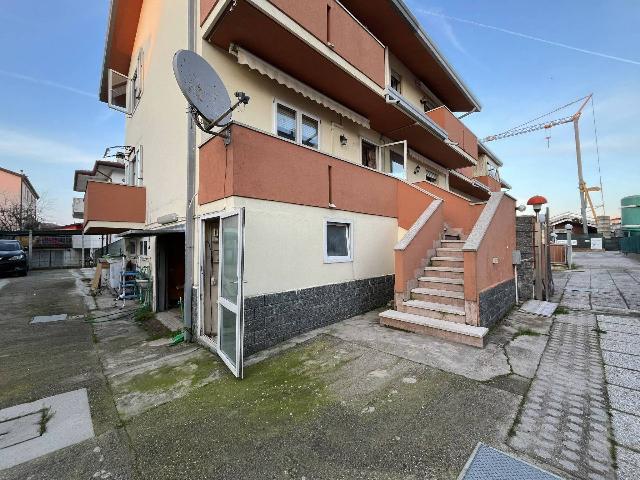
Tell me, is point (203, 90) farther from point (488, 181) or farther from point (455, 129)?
point (488, 181)

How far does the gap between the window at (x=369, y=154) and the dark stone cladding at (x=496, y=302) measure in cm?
593

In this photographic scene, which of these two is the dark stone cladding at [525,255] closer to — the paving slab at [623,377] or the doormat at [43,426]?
the paving slab at [623,377]

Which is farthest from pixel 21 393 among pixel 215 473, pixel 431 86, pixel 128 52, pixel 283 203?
pixel 431 86

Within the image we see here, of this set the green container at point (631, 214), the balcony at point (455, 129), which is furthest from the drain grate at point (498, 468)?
the green container at point (631, 214)

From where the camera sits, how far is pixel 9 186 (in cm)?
3850

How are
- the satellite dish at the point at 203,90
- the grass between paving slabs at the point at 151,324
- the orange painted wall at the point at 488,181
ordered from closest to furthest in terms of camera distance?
1. the satellite dish at the point at 203,90
2. the grass between paving slabs at the point at 151,324
3. the orange painted wall at the point at 488,181

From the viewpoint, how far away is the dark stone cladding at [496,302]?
5.77 metres

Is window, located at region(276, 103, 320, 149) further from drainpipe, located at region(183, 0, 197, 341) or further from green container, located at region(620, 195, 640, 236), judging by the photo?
green container, located at region(620, 195, 640, 236)

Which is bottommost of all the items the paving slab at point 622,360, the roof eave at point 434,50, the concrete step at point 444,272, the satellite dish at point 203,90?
the paving slab at point 622,360

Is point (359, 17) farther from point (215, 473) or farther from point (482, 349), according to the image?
point (215, 473)

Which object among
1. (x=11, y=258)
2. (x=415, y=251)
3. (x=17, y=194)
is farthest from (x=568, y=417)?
(x=17, y=194)

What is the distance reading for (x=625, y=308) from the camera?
24.7 ft

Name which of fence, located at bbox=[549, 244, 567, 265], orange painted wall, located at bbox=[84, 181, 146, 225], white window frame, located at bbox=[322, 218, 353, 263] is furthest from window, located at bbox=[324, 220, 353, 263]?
fence, located at bbox=[549, 244, 567, 265]

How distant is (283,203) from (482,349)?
15.1 feet
